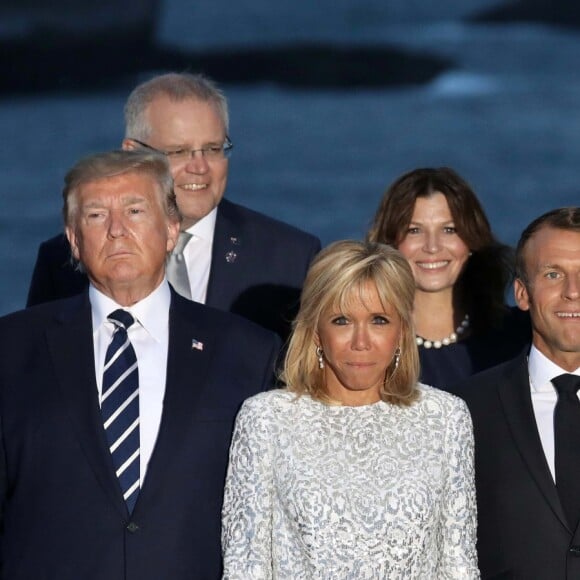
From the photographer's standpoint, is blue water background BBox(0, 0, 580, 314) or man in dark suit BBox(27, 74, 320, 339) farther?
blue water background BBox(0, 0, 580, 314)

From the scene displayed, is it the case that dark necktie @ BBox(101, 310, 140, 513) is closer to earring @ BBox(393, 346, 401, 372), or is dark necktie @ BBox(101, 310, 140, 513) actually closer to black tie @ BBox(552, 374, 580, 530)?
earring @ BBox(393, 346, 401, 372)

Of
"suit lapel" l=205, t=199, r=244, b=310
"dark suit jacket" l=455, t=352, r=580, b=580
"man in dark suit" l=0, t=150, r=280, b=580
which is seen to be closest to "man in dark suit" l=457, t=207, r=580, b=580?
"dark suit jacket" l=455, t=352, r=580, b=580

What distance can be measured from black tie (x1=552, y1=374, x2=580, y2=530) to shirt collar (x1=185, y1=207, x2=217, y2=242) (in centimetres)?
124

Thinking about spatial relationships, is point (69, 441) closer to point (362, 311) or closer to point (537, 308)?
point (362, 311)

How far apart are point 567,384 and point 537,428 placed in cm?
12

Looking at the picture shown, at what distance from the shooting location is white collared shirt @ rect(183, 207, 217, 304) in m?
4.43

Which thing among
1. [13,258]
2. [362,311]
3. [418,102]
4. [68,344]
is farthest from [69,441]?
[418,102]

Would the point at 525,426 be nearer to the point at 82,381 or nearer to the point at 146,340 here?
the point at 146,340

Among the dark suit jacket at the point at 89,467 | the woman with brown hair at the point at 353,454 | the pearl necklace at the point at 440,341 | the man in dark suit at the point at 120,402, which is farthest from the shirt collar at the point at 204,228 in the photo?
the woman with brown hair at the point at 353,454

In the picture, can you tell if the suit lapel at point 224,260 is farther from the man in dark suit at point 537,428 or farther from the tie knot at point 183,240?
the man in dark suit at point 537,428

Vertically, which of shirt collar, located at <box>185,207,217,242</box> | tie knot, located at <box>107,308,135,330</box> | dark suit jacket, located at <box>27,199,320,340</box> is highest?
shirt collar, located at <box>185,207,217,242</box>

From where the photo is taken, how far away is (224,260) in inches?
174

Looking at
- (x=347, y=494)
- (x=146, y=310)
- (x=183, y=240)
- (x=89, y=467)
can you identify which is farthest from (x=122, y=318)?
(x=183, y=240)

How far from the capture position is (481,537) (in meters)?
3.49
